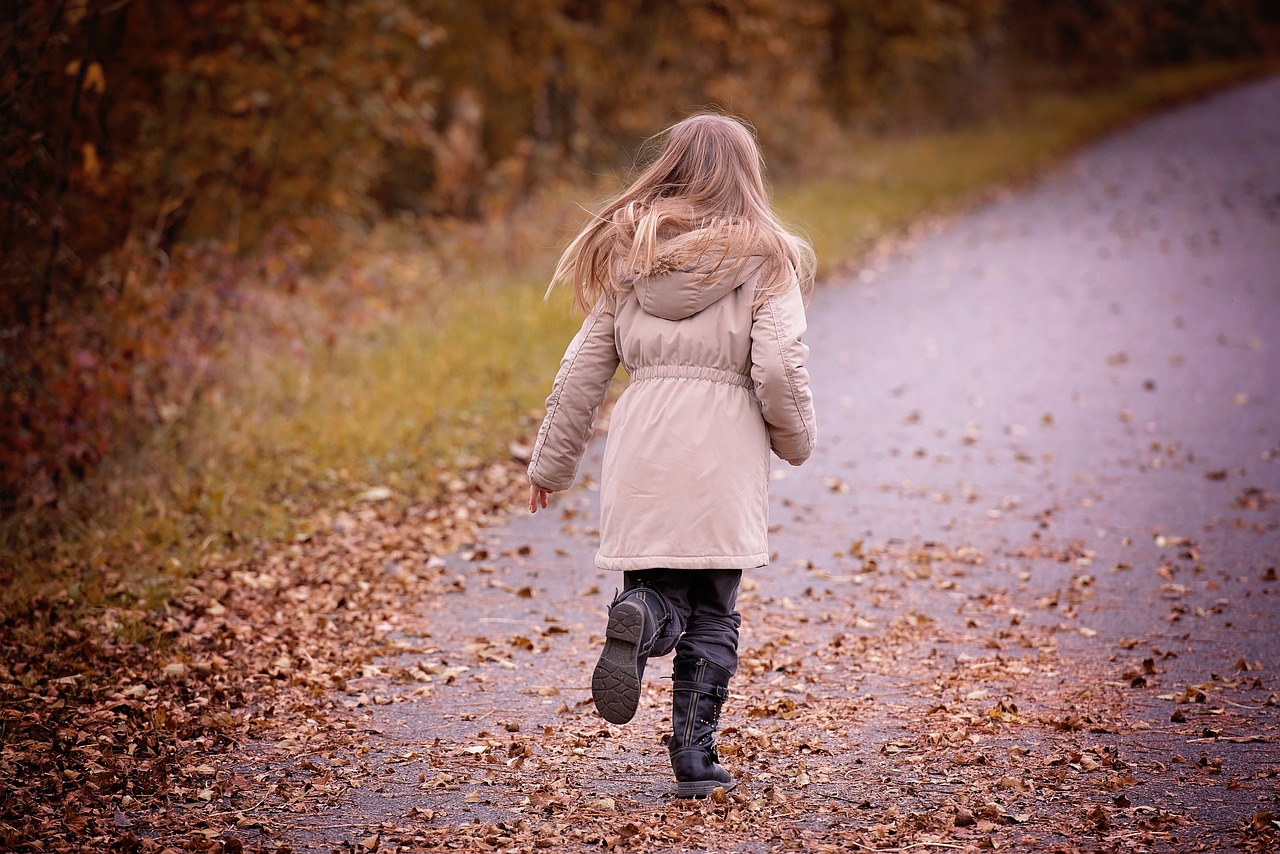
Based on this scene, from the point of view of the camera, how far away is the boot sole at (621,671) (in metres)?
3.57

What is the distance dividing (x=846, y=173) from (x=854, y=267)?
4.51m

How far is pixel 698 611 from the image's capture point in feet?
12.7

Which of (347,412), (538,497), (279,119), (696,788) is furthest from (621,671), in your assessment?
(279,119)

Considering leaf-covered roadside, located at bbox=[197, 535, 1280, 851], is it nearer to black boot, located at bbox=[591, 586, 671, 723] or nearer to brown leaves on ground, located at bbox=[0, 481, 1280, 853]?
brown leaves on ground, located at bbox=[0, 481, 1280, 853]

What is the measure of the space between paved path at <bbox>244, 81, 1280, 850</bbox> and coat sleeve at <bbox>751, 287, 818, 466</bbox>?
1193 mm

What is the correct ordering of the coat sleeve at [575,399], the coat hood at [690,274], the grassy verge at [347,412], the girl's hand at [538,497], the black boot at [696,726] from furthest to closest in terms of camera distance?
the grassy verge at [347,412], the girl's hand at [538,497], the coat sleeve at [575,399], the black boot at [696,726], the coat hood at [690,274]

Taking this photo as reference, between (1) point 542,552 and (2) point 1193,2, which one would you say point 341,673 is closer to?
(1) point 542,552

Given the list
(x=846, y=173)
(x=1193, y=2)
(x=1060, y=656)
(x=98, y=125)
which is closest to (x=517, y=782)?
(x=1060, y=656)

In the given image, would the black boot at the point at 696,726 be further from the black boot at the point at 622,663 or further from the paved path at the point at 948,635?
the black boot at the point at 622,663

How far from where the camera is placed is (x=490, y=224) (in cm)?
1286

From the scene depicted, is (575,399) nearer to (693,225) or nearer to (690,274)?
(690,274)

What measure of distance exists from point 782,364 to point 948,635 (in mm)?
2111

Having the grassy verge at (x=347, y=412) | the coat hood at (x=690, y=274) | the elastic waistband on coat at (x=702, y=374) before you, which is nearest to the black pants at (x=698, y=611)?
the elastic waistband on coat at (x=702, y=374)

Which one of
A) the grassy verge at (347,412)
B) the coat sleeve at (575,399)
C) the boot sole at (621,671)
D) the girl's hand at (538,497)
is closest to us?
the boot sole at (621,671)
